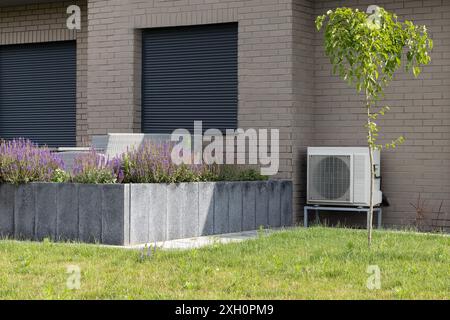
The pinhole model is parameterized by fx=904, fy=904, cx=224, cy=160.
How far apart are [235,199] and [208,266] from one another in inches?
146

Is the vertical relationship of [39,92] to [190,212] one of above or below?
above

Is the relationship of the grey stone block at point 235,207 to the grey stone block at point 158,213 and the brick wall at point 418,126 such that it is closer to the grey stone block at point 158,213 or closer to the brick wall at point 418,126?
the grey stone block at point 158,213

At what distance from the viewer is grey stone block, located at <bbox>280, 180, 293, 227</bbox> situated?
12359mm

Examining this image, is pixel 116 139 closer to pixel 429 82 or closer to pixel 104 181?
pixel 104 181

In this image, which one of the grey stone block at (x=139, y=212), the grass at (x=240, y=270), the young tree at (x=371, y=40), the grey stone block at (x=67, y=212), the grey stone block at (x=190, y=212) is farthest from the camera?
the grey stone block at (x=190, y=212)

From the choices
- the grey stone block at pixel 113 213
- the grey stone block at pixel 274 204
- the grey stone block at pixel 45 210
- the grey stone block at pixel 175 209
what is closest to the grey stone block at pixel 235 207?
the grey stone block at pixel 274 204

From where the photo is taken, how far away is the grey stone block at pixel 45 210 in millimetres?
10047

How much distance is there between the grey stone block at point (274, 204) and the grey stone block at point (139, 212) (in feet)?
8.41

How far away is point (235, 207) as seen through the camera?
1148cm

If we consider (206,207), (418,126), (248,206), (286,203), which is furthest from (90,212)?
(418,126)

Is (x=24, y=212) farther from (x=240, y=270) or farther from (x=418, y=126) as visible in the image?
(x=418, y=126)

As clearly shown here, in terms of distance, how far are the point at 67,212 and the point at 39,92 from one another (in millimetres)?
6560

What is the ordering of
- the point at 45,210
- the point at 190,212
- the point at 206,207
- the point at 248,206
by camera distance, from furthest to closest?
the point at 248,206
the point at 206,207
the point at 190,212
the point at 45,210
